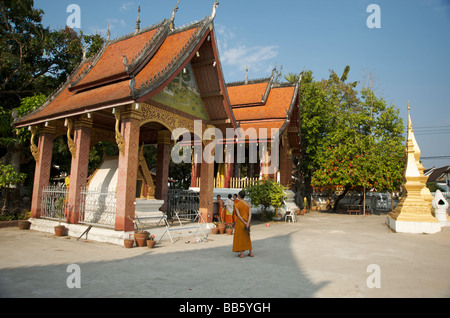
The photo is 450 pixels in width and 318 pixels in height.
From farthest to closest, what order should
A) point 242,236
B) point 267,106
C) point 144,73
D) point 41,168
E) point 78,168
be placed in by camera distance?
point 267,106
point 41,168
point 78,168
point 144,73
point 242,236

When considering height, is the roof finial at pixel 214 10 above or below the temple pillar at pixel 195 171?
above

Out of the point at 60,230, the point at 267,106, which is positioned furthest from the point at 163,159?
the point at 267,106

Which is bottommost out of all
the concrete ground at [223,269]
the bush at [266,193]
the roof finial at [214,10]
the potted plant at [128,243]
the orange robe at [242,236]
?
the concrete ground at [223,269]

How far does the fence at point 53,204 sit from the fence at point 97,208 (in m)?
0.86

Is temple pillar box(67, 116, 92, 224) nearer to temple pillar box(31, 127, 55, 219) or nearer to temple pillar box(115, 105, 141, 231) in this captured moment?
temple pillar box(31, 127, 55, 219)

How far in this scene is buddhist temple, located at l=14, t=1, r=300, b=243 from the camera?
749 centimetres

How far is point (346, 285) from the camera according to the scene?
4.23m

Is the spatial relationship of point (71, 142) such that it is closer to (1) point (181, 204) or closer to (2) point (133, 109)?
(2) point (133, 109)

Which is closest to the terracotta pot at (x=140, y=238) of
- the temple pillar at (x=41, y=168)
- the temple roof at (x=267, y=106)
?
the temple pillar at (x=41, y=168)

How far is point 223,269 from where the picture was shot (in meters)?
5.11

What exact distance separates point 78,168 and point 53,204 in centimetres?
211

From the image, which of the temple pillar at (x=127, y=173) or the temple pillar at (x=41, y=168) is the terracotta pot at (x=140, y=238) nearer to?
the temple pillar at (x=127, y=173)

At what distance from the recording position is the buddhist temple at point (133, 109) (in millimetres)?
7492
